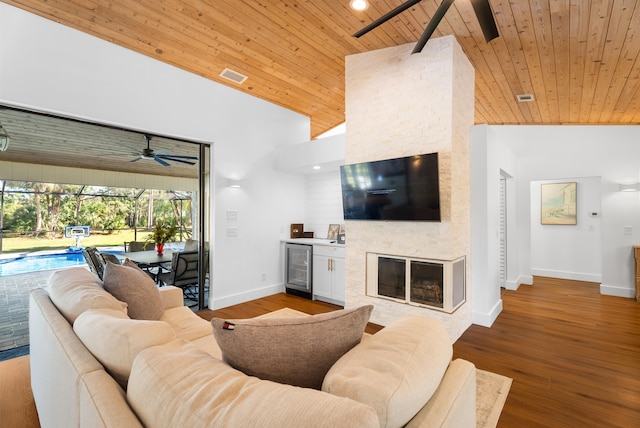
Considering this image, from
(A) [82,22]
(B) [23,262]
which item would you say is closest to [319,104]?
(A) [82,22]

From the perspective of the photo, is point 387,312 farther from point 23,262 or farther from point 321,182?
point 23,262

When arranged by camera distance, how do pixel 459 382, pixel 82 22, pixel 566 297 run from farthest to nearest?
pixel 566 297
pixel 82 22
pixel 459 382

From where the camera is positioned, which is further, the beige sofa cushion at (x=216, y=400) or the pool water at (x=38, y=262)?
the pool water at (x=38, y=262)

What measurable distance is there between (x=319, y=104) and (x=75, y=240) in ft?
13.2

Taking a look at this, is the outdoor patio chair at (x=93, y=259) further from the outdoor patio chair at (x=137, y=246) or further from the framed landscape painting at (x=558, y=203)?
→ the framed landscape painting at (x=558, y=203)

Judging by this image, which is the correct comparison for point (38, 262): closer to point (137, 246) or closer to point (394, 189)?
point (137, 246)

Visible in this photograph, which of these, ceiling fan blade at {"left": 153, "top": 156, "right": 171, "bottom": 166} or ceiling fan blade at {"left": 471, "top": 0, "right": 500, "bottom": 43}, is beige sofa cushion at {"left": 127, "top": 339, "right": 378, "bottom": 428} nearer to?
ceiling fan blade at {"left": 471, "top": 0, "right": 500, "bottom": 43}

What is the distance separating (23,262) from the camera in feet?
10.2

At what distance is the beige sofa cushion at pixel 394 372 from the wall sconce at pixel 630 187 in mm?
5854

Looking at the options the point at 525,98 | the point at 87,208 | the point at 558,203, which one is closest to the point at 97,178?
the point at 87,208

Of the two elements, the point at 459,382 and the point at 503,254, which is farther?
the point at 503,254

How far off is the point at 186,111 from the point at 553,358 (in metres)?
4.98

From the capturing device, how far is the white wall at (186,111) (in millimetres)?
2895

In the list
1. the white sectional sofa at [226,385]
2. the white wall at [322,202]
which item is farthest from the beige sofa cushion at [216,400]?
the white wall at [322,202]
